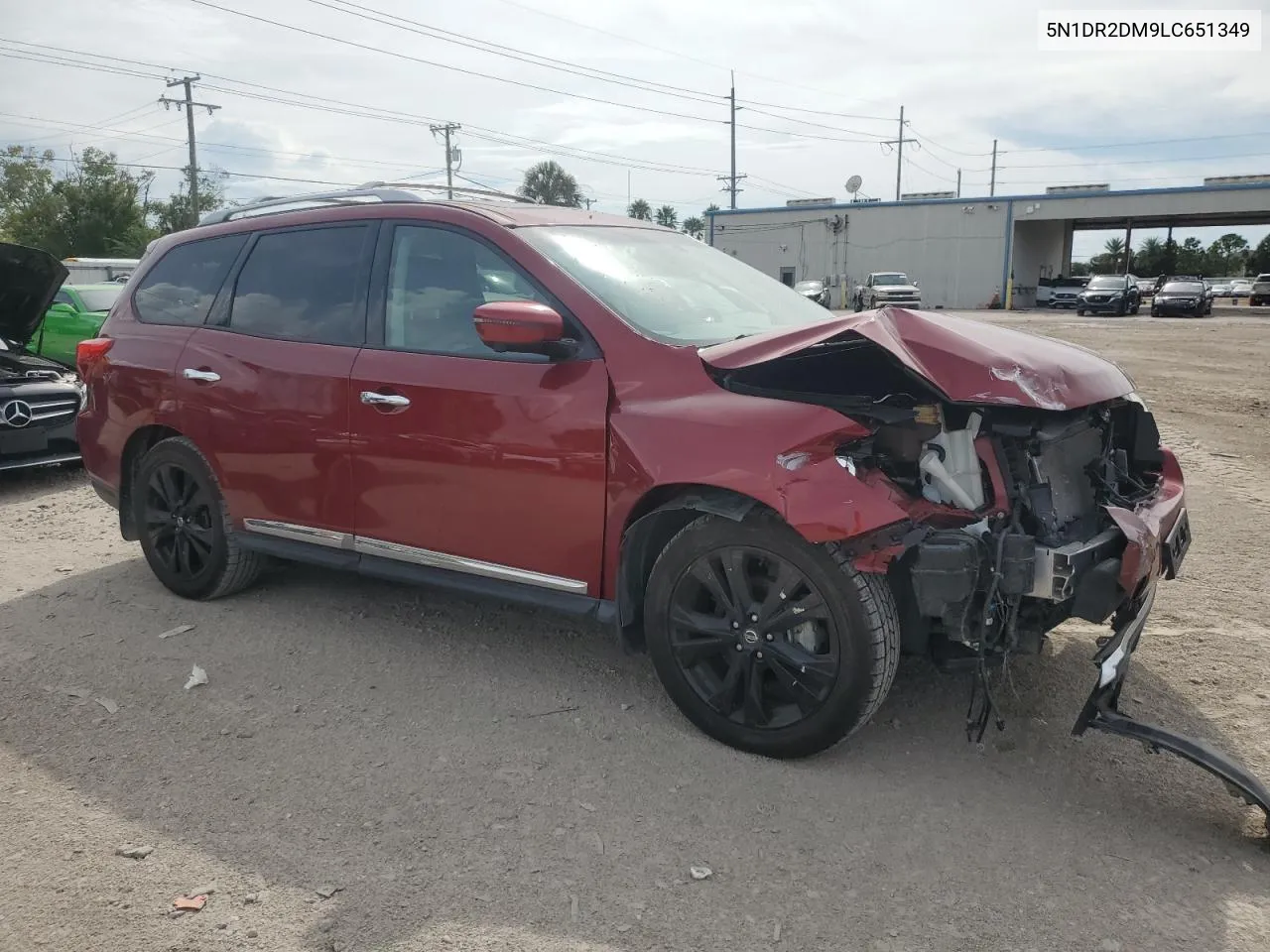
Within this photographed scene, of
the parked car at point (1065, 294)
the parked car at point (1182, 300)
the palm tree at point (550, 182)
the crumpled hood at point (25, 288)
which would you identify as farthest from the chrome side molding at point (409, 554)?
the palm tree at point (550, 182)

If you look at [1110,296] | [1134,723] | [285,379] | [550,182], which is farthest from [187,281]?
[550,182]

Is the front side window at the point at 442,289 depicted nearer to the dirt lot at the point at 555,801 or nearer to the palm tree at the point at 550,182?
the dirt lot at the point at 555,801

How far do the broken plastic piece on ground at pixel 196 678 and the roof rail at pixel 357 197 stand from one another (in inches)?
84.0

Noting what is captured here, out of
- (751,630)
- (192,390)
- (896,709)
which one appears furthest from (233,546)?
(896,709)

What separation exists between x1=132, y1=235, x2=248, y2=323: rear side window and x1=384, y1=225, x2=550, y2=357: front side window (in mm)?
1213

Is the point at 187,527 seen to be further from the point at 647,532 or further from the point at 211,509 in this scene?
the point at 647,532

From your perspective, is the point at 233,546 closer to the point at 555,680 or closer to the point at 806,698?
the point at 555,680

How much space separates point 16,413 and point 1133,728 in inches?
308

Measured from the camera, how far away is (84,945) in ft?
7.91

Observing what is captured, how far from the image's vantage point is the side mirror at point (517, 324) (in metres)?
3.25

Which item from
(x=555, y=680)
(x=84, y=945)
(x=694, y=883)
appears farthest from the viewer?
(x=555, y=680)

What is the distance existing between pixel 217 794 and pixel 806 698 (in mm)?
1905

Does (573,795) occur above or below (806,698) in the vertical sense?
below

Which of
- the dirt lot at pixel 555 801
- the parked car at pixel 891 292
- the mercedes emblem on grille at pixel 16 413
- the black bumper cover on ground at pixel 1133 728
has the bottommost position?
the dirt lot at pixel 555 801
